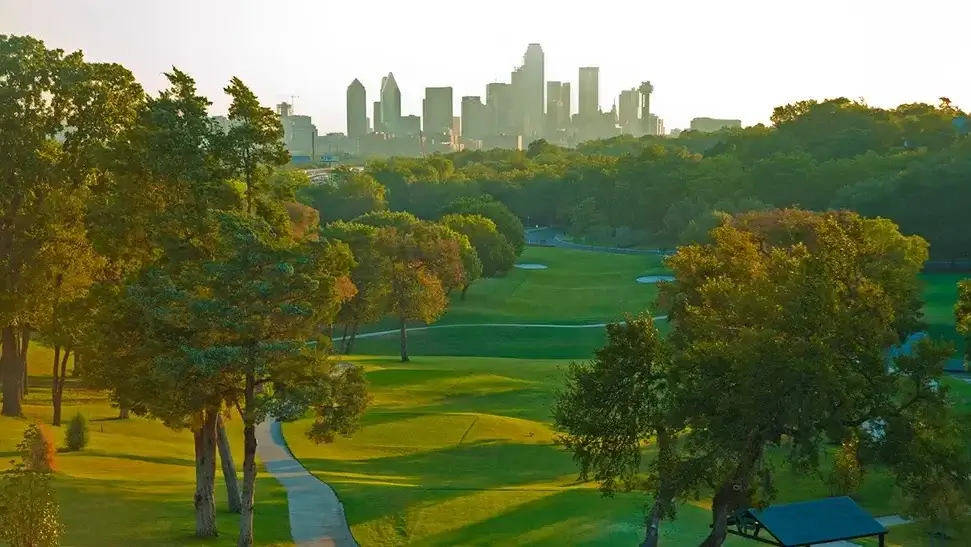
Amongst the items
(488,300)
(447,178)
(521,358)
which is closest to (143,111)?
(521,358)

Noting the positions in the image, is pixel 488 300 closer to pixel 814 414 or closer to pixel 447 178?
pixel 814 414

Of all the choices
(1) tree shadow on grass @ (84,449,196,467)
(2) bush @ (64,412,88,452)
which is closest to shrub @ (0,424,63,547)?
(1) tree shadow on grass @ (84,449,196,467)

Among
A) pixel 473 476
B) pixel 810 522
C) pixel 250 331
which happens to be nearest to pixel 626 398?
pixel 810 522

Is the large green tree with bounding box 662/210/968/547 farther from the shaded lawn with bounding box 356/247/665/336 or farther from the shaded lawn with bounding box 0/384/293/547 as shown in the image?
the shaded lawn with bounding box 356/247/665/336

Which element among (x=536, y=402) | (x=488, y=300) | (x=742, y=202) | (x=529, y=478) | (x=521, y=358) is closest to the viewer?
(x=529, y=478)

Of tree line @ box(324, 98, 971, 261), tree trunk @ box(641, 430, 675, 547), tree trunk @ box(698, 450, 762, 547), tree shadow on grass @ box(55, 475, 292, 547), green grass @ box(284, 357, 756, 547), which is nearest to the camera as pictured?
tree trunk @ box(698, 450, 762, 547)

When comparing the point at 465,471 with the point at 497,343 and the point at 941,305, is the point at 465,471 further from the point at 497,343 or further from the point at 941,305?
the point at 941,305

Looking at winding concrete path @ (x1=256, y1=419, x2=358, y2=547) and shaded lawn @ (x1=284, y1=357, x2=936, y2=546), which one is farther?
shaded lawn @ (x1=284, y1=357, x2=936, y2=546)
